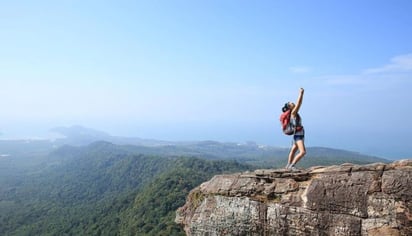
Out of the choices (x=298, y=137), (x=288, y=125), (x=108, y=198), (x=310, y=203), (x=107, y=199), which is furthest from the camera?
(x=108, y=198)

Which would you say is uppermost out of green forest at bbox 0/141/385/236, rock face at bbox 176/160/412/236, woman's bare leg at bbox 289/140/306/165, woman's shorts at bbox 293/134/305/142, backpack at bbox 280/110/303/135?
backpack at bbox 280/110/303/135

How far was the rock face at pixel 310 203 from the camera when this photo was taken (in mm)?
9438

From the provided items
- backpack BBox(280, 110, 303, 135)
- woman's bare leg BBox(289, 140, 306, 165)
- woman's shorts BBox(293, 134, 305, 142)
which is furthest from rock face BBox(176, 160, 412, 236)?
backpack BBox(280, 110, 303, 135)

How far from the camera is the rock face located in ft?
31.0

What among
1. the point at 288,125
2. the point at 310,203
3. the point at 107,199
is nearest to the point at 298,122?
the point at 288,125

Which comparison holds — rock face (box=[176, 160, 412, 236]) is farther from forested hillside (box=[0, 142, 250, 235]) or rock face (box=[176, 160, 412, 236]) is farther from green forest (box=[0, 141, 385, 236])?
forested hillside (box=[0, 142, 250, 235])

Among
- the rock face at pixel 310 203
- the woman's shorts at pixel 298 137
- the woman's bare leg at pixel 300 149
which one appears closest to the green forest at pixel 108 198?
the rock face at pixel 310 203

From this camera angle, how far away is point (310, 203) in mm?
10297

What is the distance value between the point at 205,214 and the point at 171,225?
48927mm

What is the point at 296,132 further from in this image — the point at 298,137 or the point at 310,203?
the point at 310,203

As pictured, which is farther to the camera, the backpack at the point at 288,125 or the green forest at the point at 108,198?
the green forest at the point at 108,198

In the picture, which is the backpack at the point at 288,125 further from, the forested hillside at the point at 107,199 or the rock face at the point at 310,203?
the forested hillside at the point at 107,199

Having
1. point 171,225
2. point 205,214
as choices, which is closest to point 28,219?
point 171,225

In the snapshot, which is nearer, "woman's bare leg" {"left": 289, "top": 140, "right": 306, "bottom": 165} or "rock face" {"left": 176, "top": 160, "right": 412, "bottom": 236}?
"rock face" {"left": 176, "top": 160, "right": 412, "bottom": 236}
